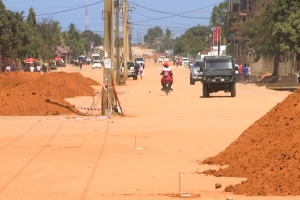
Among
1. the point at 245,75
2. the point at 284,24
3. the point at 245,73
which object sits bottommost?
the point at 245,75

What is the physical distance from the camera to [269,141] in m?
14.1

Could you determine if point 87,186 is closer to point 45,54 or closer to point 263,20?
point 263,20

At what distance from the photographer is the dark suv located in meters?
41.1

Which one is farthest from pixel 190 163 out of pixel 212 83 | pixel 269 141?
pixel 212 83

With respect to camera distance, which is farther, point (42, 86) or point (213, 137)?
point (42, 86)

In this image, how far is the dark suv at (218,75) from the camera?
41.1 metres

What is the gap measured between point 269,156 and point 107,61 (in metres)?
Result: 15.8

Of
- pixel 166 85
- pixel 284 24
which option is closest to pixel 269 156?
pixel 166 85

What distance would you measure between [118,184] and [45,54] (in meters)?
105

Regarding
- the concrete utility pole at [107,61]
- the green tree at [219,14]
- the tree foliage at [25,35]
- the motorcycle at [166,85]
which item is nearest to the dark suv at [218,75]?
the motorcycle at [166,85]

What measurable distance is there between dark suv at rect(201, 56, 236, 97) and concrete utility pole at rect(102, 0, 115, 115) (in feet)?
42.8

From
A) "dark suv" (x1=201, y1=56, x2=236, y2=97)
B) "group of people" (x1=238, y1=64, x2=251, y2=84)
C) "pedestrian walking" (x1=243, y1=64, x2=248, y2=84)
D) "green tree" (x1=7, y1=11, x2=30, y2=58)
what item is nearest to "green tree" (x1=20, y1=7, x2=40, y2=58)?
"green tree" (x1=7, y1=11, x2=30, y2=58)

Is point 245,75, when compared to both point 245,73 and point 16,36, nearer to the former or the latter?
point 245,73

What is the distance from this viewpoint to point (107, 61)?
1119 inches
